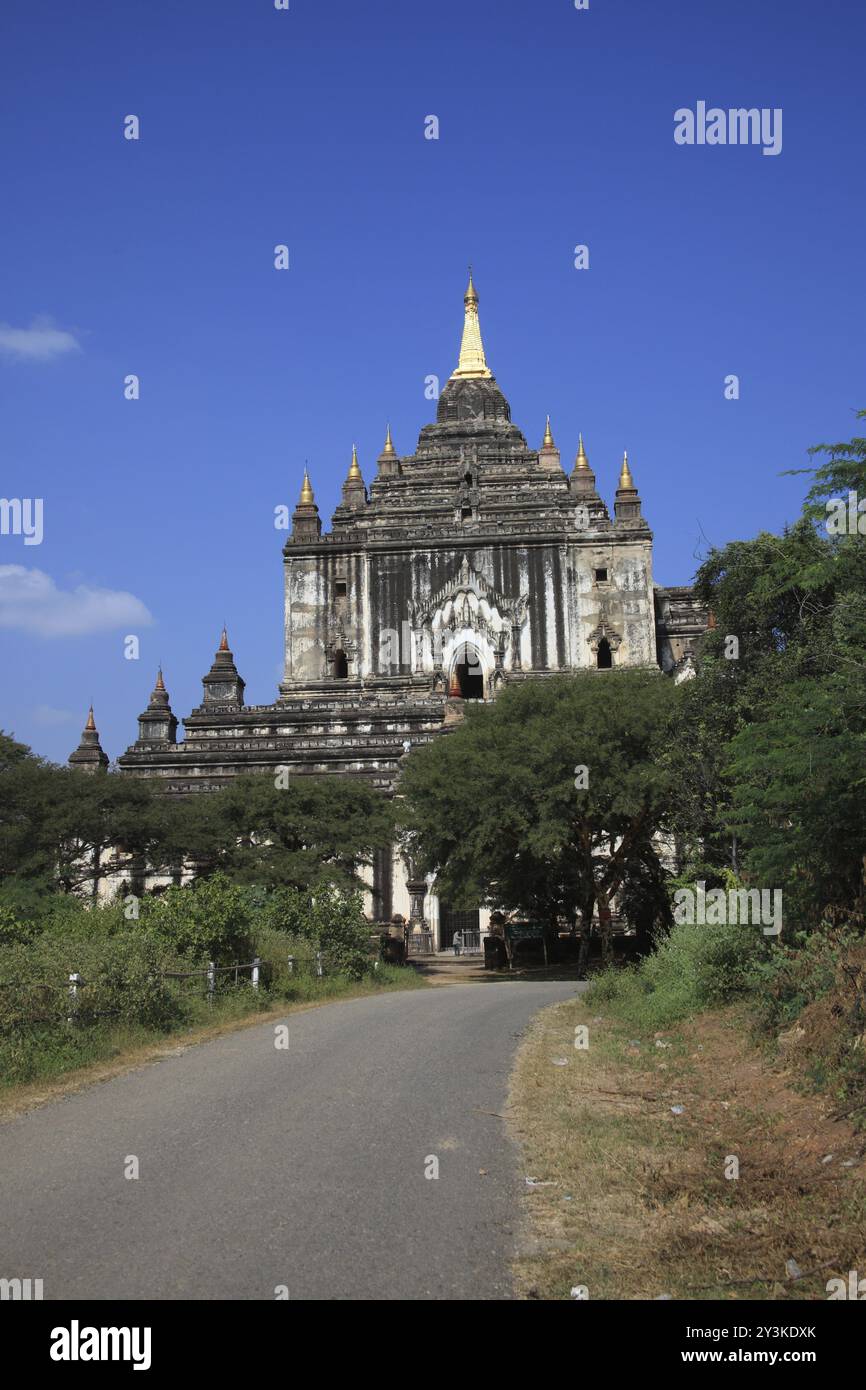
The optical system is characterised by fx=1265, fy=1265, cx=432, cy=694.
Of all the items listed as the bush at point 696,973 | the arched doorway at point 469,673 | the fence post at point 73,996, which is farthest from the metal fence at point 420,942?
the fence post at point 73,996

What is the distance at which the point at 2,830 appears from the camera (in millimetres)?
33500

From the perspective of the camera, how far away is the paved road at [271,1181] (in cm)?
700

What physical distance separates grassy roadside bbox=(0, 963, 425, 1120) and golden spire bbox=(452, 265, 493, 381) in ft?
163

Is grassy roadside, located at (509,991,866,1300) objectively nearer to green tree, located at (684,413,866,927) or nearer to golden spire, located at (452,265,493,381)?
green tree, located at (684,413,866,927)

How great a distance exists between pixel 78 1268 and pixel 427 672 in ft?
162

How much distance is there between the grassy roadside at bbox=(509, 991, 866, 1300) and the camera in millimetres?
7145

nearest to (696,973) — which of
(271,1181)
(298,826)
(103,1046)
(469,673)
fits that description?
(103,1046)

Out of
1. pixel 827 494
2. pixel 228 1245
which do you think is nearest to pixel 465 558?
pixel 827 494

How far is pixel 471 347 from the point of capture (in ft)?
222

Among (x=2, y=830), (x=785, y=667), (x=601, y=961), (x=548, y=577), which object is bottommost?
(x=601, y=961)

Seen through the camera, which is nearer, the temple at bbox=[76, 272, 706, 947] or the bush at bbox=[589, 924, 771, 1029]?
the bush at bbox=[589, 924, 771, 1029]

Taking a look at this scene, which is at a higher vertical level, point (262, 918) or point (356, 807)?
point (356, 807)

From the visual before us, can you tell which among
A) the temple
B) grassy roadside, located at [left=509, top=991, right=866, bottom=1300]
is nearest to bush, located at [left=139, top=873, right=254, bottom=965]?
grassy roadside, located at [left=509, top=991, right=866, bottom=1300]
